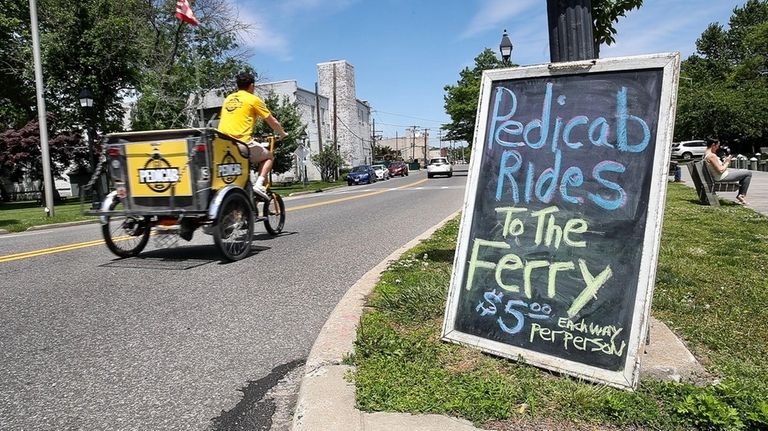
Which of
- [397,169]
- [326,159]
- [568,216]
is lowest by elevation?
[397,169]

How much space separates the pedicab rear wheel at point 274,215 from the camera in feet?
26.7

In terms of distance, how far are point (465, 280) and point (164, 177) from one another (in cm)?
422

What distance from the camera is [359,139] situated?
6612cm

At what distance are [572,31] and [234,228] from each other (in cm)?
451

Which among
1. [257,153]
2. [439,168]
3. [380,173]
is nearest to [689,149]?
[439,168]

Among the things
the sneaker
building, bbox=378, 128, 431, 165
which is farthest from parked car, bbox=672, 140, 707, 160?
building, bbox=378, 128, 431, 165

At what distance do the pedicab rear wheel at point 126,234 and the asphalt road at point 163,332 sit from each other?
173mm

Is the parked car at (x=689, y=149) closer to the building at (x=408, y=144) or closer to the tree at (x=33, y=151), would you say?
the tree at (x=33, y=151)

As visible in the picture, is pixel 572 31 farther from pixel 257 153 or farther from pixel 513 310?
pixel 257 153

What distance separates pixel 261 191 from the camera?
7617mm

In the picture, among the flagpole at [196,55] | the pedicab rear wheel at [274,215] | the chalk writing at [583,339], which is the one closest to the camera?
the chalk writing at [583,339]

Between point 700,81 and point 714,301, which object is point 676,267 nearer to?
point 714,301

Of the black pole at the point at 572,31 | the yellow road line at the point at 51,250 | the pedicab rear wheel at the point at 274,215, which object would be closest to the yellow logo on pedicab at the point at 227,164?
the pedicab rear wheel at the point at 274,215

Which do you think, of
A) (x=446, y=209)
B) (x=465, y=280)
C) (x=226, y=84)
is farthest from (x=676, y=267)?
(x=226, y=84)
